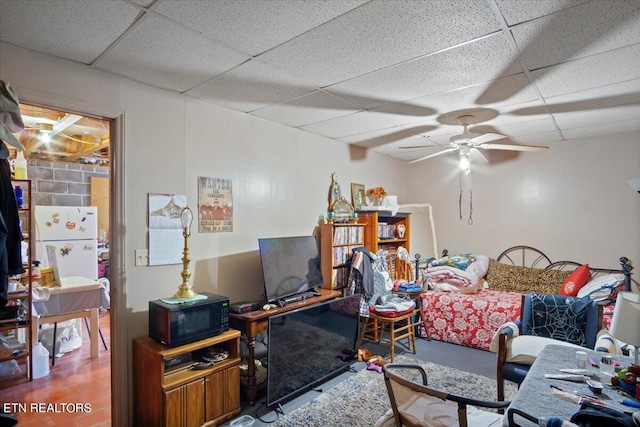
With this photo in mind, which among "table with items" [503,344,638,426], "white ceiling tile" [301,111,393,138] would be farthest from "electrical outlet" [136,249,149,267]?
"table with items" [503,344,638,426]

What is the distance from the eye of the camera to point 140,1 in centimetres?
A: 159

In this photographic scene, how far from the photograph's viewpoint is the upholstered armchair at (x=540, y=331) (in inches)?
103

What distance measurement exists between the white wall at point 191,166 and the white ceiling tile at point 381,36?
1.04 meters

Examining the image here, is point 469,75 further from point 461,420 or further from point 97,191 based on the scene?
point 97,191

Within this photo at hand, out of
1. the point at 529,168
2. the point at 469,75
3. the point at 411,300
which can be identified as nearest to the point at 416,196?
the point at 529,168

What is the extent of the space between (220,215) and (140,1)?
1761mm

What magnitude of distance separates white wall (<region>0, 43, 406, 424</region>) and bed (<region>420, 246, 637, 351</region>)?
1850 mm

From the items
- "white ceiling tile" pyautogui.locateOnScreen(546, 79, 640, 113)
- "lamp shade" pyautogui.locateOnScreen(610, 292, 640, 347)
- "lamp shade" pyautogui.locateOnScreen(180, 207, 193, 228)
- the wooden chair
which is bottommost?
the wooden chair

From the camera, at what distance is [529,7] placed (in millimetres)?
1646

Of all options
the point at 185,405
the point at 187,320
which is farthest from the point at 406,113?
the point at 185,405

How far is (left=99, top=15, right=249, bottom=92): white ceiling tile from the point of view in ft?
6.08

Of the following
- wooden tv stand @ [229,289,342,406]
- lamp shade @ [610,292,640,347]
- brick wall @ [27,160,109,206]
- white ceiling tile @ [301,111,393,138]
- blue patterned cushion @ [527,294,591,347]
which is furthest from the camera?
brick wall @ [27,160,109,206]

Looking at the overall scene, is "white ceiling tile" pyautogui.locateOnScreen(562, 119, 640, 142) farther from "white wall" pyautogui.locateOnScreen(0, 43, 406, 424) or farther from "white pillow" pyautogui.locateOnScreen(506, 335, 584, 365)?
"white wall" pyautogui.locateOnScreen(0, 43, 406, 424)

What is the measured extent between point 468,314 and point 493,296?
0.46 metres
